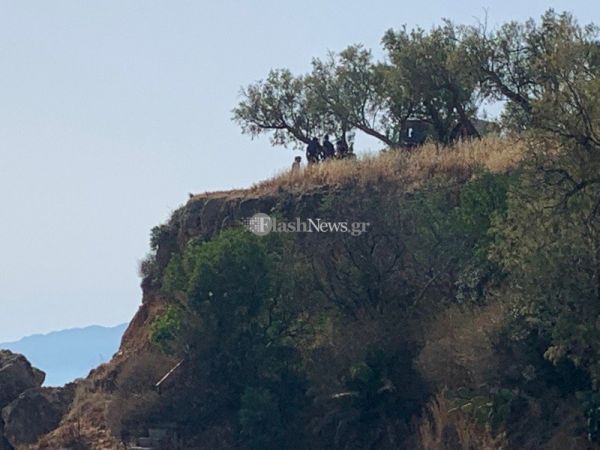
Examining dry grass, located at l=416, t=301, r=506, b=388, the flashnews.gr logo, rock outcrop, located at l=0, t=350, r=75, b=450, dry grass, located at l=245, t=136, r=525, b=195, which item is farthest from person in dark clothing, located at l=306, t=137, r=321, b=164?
dry grass, located at l=416, t=301, r=506, b=388

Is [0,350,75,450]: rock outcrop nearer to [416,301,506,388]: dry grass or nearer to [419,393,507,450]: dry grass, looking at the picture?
[416,301,506,388]: dry grass

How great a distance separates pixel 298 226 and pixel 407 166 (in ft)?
11.1

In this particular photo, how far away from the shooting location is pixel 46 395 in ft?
127

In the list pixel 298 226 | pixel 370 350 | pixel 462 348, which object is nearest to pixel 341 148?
pixel 298 226

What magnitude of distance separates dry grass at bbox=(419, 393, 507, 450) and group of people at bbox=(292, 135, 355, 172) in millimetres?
16223

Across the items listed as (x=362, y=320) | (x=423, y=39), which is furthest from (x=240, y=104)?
(x=362, y=320)

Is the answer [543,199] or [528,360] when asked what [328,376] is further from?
[543,199]

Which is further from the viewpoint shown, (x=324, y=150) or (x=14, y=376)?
(x=324, y=150)

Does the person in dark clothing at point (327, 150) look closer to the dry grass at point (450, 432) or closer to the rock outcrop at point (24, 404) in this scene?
the rock outcrop at point (24, 404)

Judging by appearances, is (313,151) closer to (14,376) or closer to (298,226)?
(298,226)

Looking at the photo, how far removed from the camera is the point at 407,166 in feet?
126

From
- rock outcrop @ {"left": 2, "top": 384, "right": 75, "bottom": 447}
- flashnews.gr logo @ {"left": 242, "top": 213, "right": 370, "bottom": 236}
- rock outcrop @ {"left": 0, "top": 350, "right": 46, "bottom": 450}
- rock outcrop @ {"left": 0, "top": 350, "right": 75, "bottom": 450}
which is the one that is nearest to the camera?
flashnews.gr logo @ {"left": 242, "top": 213, "right": 370, "bottom": 236}

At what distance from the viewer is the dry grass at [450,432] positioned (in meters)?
26.7

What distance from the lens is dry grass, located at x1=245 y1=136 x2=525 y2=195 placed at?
121 feet
